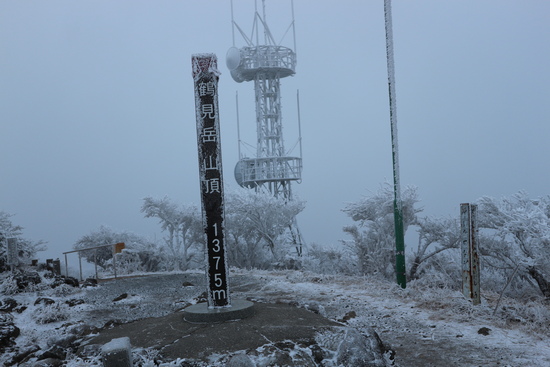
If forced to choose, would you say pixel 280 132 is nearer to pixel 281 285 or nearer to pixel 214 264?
pixel 281 285

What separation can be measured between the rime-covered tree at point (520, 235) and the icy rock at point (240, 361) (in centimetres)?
844

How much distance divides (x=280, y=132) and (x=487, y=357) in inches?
819

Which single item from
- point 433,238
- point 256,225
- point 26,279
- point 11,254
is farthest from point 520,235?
point 11,254

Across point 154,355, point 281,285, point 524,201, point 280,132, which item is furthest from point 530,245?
point 280,132

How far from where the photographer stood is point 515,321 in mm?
8336

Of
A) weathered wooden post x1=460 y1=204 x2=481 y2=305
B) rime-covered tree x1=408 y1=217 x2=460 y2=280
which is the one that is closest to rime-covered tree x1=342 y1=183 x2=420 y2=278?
rime-covered tree x1=408 y1=217 x2=460 y2=280

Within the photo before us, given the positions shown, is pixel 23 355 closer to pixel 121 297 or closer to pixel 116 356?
pixel 116 356

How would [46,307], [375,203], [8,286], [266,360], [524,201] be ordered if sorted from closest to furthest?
[266,360], [46,307], [8,286], [524,201], [375,203]

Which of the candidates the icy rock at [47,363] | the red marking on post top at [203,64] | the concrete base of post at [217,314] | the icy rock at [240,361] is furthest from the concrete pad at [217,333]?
the red marking on post top at [203,64]

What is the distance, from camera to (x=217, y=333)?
6723 mm

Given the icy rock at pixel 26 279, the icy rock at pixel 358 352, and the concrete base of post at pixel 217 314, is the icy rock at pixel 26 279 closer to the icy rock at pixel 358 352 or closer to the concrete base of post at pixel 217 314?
the concrete base of post at pixel 217 314

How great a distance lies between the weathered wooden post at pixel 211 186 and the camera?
7703mm

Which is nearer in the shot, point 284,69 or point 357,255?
point 357,255

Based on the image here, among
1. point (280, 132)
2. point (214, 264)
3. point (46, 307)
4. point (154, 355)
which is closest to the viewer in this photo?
point (154, 355)
